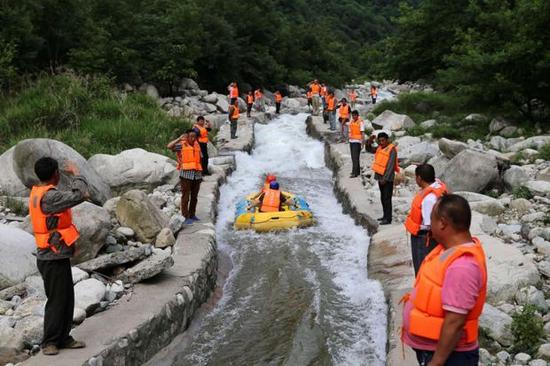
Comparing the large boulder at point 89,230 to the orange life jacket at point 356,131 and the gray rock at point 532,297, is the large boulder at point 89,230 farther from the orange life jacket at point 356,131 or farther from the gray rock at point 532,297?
the orange life jacket at point 356,131

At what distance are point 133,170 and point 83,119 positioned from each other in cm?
A: 397

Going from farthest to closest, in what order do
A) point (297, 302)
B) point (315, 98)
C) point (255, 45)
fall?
point (255, 45) < point (315, 98) < point (297, 302)

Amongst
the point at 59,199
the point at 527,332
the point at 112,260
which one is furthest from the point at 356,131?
the point at 59,199

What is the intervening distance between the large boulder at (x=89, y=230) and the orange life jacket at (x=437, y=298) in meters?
5.04

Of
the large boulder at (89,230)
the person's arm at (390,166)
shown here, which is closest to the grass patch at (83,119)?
the large boulder at (89,230)

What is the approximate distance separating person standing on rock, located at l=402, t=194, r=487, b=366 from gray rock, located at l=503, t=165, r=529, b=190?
319 inches

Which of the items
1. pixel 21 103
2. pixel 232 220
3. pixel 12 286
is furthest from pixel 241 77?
pixel 12 286

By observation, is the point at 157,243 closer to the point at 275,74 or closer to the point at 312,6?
the point at 275,74

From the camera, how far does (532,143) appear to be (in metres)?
13.0

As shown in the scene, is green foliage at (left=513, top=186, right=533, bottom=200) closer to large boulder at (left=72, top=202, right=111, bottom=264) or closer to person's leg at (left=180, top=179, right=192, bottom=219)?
person's leg at (left=180, top=179, right=192, bottom=219)

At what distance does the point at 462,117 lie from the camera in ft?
59.4

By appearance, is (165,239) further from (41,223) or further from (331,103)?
(331,103)

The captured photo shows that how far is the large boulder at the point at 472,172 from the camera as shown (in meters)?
10.3

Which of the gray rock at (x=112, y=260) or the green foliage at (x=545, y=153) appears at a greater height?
the green foliage at (x=545, y=153)
